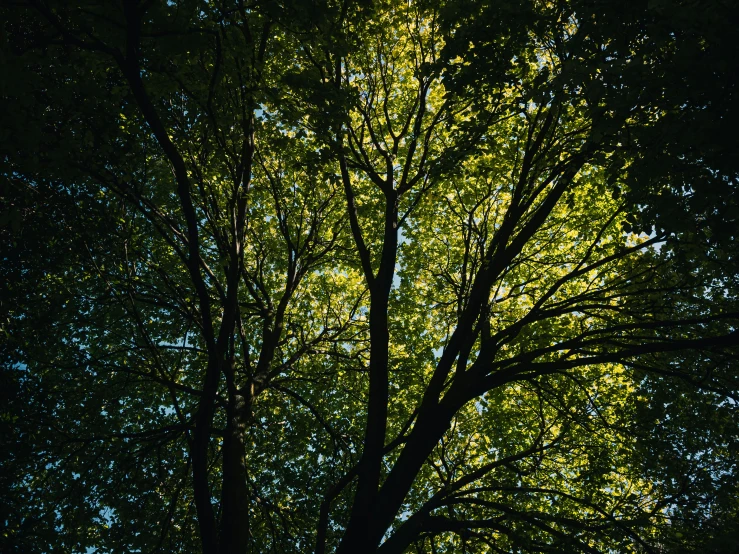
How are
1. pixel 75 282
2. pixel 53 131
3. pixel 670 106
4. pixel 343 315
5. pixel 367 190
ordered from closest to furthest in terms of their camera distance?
1. pixel 670 106
2. pixel 53 131
3. pixel 75 282
4. pixel 367 190
5. pixel 343 315

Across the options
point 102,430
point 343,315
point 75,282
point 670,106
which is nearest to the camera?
point 670,106

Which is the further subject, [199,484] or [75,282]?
[75,282]

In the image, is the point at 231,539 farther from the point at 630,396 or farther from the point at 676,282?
the point at 676,282

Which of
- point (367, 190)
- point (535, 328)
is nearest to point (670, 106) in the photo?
point (535, 328)

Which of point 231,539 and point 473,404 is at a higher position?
point 473,404

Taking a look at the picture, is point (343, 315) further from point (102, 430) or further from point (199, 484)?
point (199, 484)

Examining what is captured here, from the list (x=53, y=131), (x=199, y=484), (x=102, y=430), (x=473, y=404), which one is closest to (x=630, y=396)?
(x=473, y=404)

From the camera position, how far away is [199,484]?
5766 millimetres

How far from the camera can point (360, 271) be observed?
13055mm

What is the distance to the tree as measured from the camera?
19.3ft

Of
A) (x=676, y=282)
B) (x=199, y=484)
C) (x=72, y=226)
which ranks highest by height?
(x=72, y=226)

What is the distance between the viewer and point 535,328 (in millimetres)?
10336

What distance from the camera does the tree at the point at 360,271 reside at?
19.3 feet

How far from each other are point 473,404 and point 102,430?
29.3 ft
